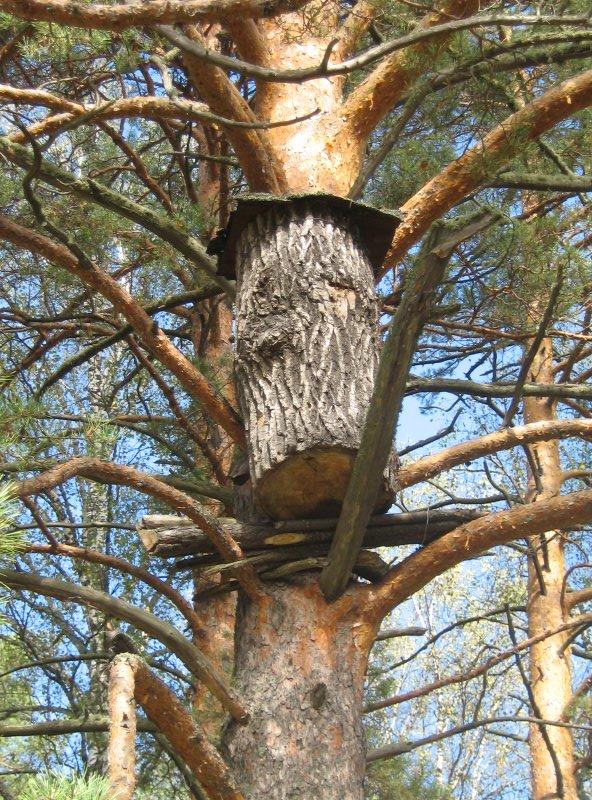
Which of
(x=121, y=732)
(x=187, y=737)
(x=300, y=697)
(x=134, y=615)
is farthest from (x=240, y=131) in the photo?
(x=121, y=732)

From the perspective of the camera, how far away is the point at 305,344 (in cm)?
315

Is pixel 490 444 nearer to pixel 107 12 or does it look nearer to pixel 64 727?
pixel 107 12

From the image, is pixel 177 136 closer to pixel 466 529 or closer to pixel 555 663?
pixel 466 529

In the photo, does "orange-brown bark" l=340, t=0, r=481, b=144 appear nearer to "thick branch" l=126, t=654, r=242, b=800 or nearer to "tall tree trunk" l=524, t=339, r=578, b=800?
"thick branch" l=126, t=654, r=242, b=800

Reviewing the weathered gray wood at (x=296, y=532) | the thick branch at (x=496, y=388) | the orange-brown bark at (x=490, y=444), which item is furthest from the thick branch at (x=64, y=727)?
the thick branch at (x=496, y=388)

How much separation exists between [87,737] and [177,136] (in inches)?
138

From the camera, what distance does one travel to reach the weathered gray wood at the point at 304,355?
118 inches

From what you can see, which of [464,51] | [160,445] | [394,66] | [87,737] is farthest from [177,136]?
[87,737]

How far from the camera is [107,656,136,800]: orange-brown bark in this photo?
1819 millimetres

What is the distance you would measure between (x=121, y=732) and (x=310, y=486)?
1182mm

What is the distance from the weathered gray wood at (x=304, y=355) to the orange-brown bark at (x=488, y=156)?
35 cm

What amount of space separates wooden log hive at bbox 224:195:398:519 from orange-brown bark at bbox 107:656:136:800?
87 centimetres

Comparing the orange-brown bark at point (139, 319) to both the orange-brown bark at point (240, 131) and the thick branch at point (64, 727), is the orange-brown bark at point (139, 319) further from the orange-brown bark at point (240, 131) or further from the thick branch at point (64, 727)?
the thick branch at point (64, 727)

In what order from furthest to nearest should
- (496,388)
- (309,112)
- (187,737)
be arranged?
(309,112) → (496,388) → (187,737)
